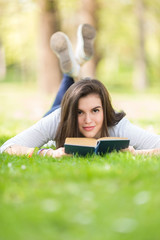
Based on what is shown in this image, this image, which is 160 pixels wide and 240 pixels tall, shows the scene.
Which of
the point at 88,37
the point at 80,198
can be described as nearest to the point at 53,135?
the point at 80,198

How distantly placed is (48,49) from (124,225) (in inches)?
461

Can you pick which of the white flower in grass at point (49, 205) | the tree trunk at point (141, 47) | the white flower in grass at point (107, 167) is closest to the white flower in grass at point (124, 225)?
the white flower in grass at point (49, 205)

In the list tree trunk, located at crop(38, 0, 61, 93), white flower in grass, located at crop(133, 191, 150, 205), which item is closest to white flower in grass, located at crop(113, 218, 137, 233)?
white flower in grass, located at crop(133, 191, 150, 205)

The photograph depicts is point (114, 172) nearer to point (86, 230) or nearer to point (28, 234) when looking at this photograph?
point (86, 230)

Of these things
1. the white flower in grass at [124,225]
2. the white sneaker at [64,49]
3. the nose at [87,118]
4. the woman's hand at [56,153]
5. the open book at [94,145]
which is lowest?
the woman's hand at [56,153]

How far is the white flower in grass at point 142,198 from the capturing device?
6.27ft

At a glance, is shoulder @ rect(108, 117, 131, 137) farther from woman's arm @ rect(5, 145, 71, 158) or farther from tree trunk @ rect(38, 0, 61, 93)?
tree trunk @ rect(38, 0, 61, 93)

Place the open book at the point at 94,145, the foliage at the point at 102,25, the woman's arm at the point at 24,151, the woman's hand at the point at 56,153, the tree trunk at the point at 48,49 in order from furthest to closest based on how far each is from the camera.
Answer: the foliage at the point at 102,25 → the tree trunk at the point at 48,49 → the woman's arm at the point at 24,151 → the woman's hand at the point at 56,153 → the open book at the point at 94,145

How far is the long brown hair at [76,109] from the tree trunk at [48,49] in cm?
922

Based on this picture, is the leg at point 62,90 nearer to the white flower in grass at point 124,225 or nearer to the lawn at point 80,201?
the lawn at point 80,201

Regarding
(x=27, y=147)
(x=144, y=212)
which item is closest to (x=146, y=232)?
(x=144, y=212)

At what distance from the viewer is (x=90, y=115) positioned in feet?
11.3

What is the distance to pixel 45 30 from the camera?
41.1 feet

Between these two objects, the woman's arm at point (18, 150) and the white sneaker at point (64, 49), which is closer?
the woman's arm at point (18, 150)
